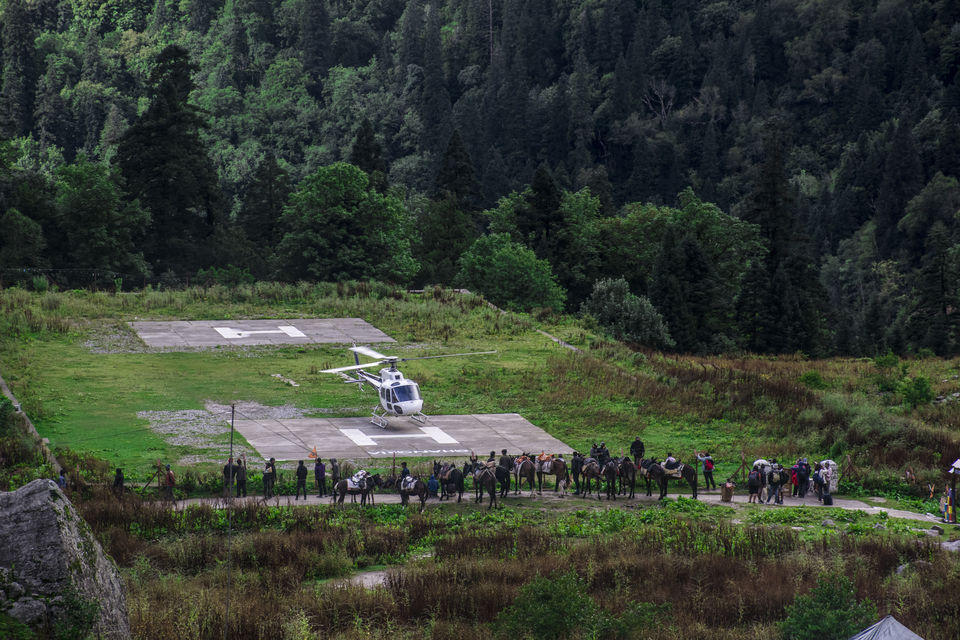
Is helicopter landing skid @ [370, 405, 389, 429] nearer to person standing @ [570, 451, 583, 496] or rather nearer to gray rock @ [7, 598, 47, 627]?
person standing @ [570, 451, 583, 496]

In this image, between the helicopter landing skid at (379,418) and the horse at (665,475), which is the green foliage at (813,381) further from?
the helicopter landing skid at (379,418)

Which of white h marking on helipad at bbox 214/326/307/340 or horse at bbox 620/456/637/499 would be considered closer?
horse at bbox 620/456/637/499

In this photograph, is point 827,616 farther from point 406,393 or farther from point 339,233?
point 339,233

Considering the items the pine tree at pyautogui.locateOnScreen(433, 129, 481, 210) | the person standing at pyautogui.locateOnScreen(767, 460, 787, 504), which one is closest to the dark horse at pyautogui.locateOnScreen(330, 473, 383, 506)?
the person standing at pyautogui.locateOnScreen(767, 460, 787, 504)

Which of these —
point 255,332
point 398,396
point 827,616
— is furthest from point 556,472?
point 255,332

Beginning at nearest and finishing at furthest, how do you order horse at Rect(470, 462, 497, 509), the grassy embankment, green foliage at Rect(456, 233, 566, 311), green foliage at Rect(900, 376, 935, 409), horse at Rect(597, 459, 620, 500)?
1. horse at Rect(470, 462, 497, 509)
2. horse at Rect(597, 459, 620, 500)
3. the grassy embankment
4. green foliage at Rect(900, 376, 935, 409)
5. green foliage at Rect(456, 233, 566, 311)

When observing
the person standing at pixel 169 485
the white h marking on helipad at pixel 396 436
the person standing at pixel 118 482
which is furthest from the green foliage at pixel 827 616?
the white h marking on helipad at pixel 396 436

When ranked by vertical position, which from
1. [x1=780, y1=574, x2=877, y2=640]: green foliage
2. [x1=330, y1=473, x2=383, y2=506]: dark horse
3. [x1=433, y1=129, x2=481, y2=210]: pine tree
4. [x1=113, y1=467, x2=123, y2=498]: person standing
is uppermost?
[x1=433, y1=129, x2=481, y2=210]: pine tree
